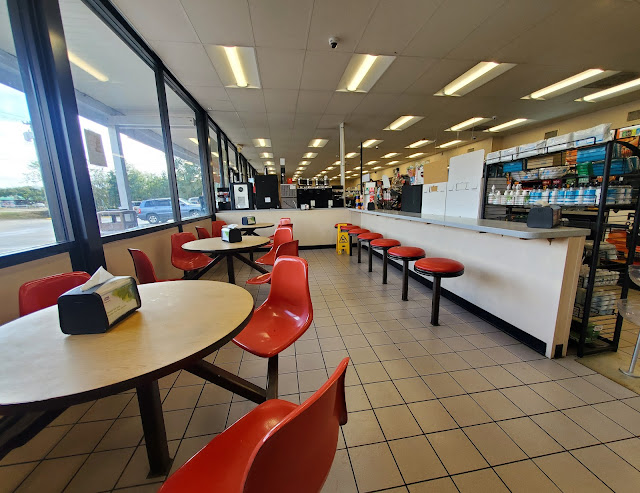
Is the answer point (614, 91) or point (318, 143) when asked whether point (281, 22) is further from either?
point (614, 91)

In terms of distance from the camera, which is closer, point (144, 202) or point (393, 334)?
point (393, 334)

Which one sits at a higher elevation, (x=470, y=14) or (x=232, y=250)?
(x=470, y=14)

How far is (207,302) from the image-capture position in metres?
1.21

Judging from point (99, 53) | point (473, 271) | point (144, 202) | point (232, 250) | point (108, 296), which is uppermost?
point (99, 53)

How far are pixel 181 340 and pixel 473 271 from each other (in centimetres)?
289

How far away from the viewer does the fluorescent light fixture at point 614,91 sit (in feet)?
14.8

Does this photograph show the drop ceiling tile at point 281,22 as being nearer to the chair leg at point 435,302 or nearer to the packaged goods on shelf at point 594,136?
the packaged goods on shelf at point 594,136

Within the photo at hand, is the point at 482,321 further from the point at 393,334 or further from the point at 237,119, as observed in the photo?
the point at 237,119

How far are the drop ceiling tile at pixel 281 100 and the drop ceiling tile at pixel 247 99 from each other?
12 cm

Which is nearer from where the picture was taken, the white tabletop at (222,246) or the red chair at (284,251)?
the red chair at (284,251)

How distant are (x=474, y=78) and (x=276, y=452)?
5.62 metres

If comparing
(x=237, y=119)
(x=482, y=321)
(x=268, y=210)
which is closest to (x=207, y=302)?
(x=482, y=321)

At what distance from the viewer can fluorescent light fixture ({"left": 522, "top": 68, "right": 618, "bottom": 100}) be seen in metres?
4.12

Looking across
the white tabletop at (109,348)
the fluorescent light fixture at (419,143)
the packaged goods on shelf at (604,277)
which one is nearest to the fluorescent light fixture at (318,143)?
the fluorescent light fixture at (419,143)
